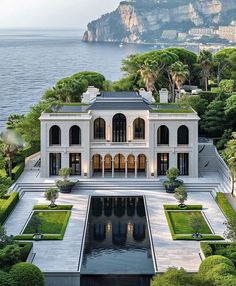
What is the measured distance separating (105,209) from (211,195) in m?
10.7

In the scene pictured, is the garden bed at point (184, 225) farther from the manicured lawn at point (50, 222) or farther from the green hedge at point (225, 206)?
the manicured lawn at point (50, 222)

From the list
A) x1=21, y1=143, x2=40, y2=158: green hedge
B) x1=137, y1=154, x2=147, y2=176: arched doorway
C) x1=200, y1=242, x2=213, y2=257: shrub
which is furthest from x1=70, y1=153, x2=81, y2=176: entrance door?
x1=200, y1=242, x2=213, y2=257: shrub

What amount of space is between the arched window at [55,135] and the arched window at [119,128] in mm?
5806

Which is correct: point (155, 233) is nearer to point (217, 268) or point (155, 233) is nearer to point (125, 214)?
point (125, 214)

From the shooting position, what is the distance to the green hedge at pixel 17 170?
55531 mm

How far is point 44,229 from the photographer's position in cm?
4266

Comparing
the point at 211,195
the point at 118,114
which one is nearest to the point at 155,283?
the point at 211,195

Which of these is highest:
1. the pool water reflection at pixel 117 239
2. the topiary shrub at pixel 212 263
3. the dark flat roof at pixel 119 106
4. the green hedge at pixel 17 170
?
the dark flat roof at pixel 119 106

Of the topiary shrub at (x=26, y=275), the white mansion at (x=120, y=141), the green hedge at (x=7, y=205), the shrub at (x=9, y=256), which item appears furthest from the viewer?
the white mansion at (x=120, y=141)

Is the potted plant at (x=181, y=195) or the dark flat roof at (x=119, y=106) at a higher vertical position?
the dark flat roof at (x=119, y=106)

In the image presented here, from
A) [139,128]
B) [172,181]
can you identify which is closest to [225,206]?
[172,181]

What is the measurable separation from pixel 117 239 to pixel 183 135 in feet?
65.6

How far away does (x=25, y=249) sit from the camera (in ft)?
117

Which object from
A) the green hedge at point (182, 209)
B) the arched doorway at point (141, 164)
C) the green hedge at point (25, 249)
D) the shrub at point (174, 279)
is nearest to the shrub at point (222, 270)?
the shrub at point (174, 279)
